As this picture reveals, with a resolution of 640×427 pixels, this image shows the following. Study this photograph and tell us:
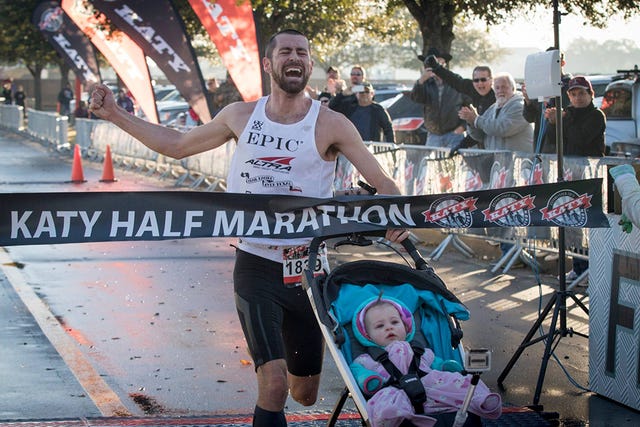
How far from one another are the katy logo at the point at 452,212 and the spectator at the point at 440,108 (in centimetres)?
884

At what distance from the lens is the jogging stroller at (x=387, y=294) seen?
4984 millimetres

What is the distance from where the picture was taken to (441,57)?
1516 centimetres

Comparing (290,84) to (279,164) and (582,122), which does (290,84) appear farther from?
(582,122)

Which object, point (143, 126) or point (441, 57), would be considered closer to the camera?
point (143, 126)

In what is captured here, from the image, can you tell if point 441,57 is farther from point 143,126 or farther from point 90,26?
point 90,26

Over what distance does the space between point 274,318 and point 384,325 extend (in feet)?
1.91

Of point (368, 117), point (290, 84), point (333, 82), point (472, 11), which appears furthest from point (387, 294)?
point (472, 11)

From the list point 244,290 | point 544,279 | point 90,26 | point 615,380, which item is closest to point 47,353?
point 244,290

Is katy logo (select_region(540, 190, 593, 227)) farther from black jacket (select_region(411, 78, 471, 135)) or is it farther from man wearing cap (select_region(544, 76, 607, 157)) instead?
black jacket (select_region(411, 78, 471, 135))

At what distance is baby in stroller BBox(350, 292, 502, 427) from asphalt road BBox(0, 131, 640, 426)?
193 centimetres

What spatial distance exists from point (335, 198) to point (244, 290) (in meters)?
0.60

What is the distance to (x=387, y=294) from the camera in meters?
5.20

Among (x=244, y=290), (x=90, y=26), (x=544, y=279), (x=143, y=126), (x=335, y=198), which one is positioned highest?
(x=90, y=26)

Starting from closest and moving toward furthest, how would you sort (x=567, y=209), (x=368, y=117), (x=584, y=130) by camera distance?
(x=567, y=209)
(x=584, y=130)
(x=368, y=117)
